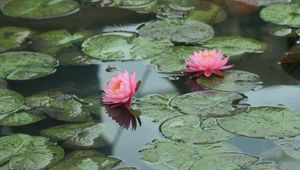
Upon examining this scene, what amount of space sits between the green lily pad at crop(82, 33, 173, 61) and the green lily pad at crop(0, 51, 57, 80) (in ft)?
0.54

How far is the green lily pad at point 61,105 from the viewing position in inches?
80.7

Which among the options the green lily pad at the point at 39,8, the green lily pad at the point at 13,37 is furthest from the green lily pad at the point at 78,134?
the green lily pad at the point at 39,8

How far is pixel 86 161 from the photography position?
1808 mm

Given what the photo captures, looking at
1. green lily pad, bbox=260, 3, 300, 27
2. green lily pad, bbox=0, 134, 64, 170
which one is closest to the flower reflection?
green lily pad, bbox=0, 134, 64, 170

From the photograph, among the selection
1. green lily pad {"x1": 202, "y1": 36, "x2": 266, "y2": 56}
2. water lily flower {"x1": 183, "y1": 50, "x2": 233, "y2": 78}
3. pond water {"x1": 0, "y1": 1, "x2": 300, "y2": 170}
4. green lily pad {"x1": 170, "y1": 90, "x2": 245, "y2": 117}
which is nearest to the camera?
pond water {"x1": 0, "y1": 1, "x2": 300, "y2": 170}

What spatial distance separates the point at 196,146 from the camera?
6.04ft

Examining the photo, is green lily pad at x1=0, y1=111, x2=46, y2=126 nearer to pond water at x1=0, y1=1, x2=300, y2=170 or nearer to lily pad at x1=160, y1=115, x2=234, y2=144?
pond water at x1=0, y1=1, x2=300, y2=170

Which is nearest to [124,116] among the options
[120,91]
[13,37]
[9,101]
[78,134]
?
[120,91]

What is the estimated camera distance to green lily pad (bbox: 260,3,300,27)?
2.67m

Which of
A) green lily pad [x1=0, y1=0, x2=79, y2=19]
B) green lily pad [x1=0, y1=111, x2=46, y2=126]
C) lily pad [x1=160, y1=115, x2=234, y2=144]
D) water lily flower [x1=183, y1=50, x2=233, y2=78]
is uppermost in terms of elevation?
water lily flower [x1=183, y1=50, x2=233, y2=78]

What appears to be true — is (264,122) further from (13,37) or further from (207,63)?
(13,37)

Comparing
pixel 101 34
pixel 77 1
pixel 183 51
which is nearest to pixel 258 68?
pixel 183 51

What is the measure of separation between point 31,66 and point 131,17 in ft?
1.99

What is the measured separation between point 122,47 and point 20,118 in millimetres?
597
